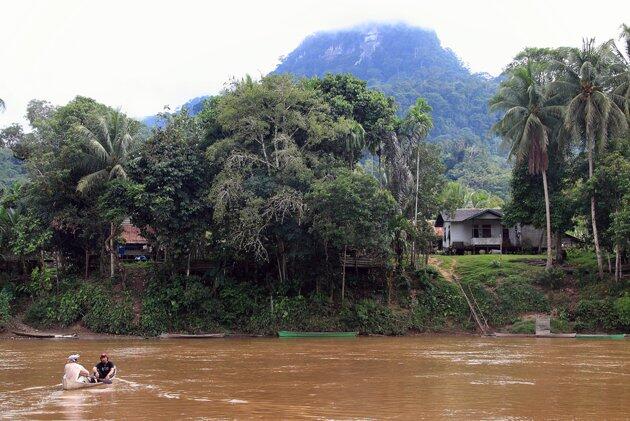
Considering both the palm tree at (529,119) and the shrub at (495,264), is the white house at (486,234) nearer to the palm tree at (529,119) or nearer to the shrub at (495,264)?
the shrub at (495,264)

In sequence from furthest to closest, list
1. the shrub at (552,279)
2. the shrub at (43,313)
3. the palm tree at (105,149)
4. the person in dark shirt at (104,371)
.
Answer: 1. the shrub at (552,279)
2. the shrub at (43,313)
3. the palm tree at (105,149)
4. the person in dark shirt at (104,371)

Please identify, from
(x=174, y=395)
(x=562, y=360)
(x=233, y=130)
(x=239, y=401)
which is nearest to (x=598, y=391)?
(x=562, y=360)

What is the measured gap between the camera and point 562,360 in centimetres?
2197

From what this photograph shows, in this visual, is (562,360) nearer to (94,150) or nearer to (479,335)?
(479,335)

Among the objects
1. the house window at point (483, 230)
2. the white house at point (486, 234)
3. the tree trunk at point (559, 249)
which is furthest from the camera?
the house window at point (483, 230)

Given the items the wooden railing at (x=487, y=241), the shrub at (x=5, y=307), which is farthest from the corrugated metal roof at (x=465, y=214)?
the shrub at (x=5, y=307)

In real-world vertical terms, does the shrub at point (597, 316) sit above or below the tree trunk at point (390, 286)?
below

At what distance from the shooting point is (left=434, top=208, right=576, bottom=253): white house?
46.5 metres

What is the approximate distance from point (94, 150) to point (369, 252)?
14.5 m

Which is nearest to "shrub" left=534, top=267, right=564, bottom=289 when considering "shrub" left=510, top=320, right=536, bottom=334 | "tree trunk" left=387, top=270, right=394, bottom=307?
"shrub" left=510, top=320, right=536, bottom=334

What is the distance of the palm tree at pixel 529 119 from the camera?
36.0 meters

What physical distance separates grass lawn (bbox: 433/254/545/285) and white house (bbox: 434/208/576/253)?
5.31m

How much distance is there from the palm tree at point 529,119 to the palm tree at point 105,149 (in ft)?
66.8

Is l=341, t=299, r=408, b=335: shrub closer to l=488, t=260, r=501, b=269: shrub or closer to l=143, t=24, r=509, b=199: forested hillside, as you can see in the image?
l=488, t=260, r=501, b=269: shrub
